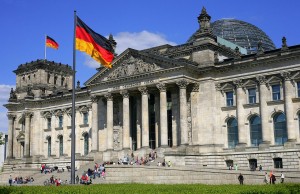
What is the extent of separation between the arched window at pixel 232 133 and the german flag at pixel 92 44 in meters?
26.6

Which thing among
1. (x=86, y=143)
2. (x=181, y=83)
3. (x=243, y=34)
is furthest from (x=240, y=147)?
(x=86, y=143)

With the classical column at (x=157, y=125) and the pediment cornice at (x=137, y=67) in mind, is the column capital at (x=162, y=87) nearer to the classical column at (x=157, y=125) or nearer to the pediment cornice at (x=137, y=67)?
the pediment cornice at (x=137, y=67)


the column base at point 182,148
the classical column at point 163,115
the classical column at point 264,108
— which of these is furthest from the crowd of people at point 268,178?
the classical column at point 163,115

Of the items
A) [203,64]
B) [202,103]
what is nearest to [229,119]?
[202,103]

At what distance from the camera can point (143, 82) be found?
66062mm

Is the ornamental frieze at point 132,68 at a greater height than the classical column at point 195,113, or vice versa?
the ornamental frieze at point 132,68

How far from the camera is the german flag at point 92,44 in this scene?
127 feet

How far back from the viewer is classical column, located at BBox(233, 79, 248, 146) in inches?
2411

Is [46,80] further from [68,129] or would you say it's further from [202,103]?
[202,103]

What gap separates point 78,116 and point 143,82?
22.1 meters

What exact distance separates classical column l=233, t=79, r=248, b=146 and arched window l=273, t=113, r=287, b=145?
4.27 m

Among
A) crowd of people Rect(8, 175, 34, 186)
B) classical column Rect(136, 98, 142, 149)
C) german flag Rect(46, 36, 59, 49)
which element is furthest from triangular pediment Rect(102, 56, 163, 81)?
crowd of people Rect(8, 175, 34, 186)

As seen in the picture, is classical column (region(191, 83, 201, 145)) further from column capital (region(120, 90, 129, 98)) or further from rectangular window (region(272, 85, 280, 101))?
rectangular window (region(272, 85, 280, 101))

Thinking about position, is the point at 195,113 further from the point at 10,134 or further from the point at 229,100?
the point at 10,134
